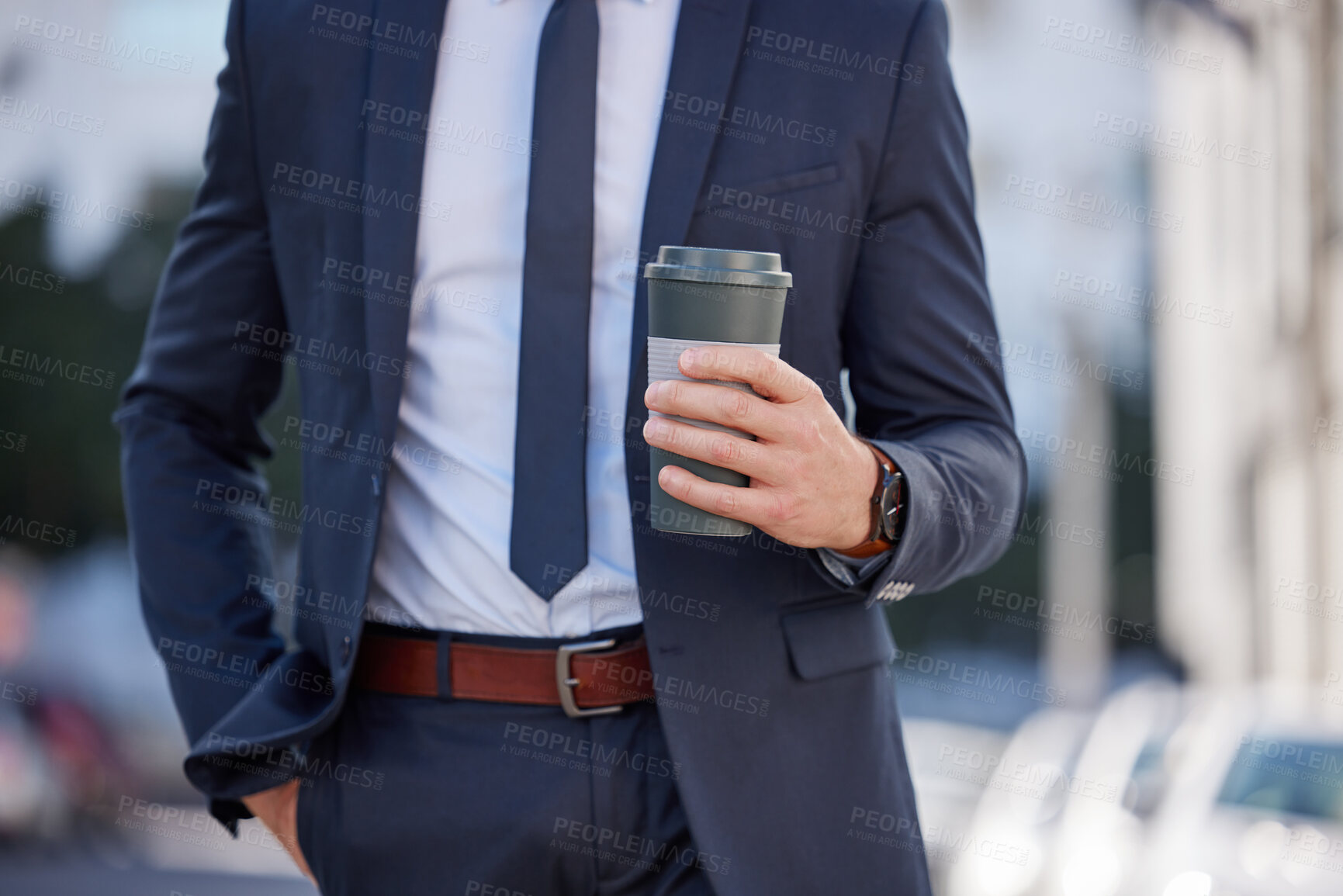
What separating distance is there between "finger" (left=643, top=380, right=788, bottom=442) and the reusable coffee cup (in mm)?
20

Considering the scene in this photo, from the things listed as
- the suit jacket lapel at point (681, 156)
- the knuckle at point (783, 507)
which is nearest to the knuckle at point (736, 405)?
the knuckle at point (783, 507)

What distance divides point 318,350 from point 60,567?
25.2m

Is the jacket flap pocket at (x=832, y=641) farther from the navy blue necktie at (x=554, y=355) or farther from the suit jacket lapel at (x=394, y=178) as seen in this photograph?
the suit jacket lapel at (x=394, y=178)

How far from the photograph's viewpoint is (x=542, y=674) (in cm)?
175

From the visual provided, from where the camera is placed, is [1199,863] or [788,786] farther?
[1199,863]

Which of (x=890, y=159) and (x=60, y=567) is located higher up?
(x=890, y=159)

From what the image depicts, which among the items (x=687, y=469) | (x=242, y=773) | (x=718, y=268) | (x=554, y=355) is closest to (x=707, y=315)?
(x=718, y=268)

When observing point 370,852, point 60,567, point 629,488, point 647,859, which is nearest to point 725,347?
point 629,488

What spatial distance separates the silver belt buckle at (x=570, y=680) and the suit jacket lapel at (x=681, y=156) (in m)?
0.18

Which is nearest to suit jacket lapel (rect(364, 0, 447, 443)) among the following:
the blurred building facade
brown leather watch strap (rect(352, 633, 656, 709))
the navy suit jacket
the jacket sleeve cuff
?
the navy suit jacket

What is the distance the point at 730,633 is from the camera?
178cm

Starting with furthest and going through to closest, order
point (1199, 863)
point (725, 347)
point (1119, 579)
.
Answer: point (1119, 579), point (1199, 863), point (725, 347)

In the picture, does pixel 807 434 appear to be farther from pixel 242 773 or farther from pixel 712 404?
pixel 242 773

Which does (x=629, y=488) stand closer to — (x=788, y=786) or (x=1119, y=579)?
(x=788, y=786)
